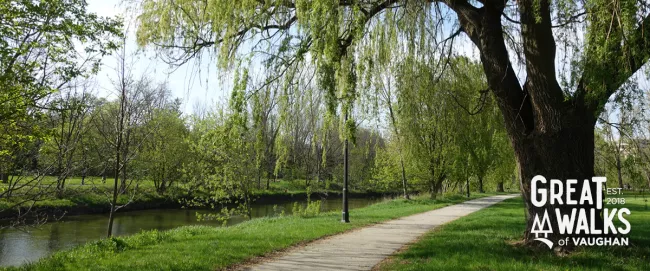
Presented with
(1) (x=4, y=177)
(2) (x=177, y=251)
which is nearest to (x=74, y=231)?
(1) (x=4, y=177)

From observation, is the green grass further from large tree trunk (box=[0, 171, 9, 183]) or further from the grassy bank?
large tree trunk (box=[0, 171, 9, 183])

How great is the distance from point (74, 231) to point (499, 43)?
1687 centimetres

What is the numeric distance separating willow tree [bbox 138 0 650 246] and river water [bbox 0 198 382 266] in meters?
6.07

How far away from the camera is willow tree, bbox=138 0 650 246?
5594mm

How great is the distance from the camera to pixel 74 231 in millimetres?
16656

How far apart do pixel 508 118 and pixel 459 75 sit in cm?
356

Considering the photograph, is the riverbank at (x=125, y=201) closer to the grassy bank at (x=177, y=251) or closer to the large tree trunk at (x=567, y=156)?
the grassy bank at (x=177, y=251)

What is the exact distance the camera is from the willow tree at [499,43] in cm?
559

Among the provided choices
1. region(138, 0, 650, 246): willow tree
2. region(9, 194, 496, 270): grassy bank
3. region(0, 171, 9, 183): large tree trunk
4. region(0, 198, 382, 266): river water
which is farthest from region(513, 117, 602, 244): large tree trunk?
region(0, 198, 382, 266): river water

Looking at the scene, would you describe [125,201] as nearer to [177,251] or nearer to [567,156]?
[177,251]

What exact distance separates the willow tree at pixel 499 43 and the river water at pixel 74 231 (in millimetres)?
A: 6068

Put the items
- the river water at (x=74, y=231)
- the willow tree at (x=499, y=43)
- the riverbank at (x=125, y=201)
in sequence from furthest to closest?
the riverbank at (x=125, y=201)
the river water at (x=74, y=231)
the willow tree at (x=499, y=43)

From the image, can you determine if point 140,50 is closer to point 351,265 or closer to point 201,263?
point 201,263

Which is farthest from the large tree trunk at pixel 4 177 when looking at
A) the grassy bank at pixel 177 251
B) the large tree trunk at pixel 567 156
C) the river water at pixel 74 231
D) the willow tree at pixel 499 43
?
the large tree trunk at pixel 567 156
